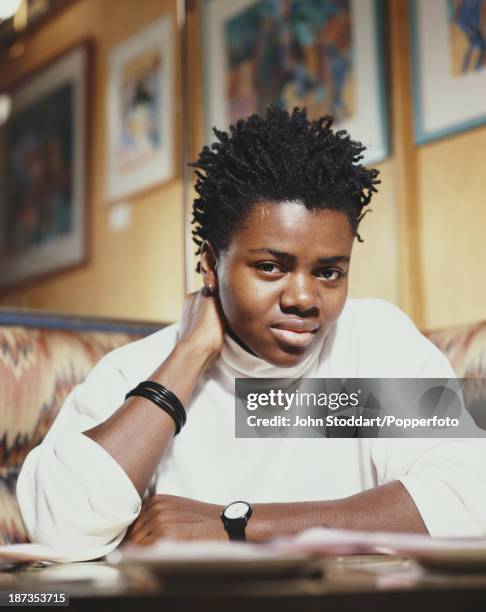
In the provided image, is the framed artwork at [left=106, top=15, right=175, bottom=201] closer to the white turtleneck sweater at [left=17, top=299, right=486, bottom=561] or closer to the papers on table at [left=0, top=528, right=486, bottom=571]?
the white turtleneck sweater at [left=17, top=299, right=486, bottom=561]

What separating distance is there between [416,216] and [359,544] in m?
2.04

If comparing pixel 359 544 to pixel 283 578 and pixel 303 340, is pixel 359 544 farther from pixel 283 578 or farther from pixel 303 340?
pixel 303 340

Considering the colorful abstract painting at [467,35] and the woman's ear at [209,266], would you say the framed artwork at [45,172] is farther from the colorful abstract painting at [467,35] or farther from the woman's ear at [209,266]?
the woman's ear at [209,266]

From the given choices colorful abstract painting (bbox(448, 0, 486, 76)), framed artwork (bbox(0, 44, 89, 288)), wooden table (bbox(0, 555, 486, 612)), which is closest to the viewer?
wooden table (bbox(0, 555, 486, 612))

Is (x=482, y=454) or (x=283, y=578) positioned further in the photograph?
(x=482, y=454)

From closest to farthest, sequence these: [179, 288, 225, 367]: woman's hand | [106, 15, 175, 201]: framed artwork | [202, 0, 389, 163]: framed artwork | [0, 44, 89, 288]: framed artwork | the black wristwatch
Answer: the black wristwatch < [179, 288, 225, 367]: woman's hand < [202, 0, 389, 163]: framed artwork < [106, 15, 175, 201]: framed artwork < [0, 44, 89, 288]: framed artwork

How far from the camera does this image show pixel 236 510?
1.07 m

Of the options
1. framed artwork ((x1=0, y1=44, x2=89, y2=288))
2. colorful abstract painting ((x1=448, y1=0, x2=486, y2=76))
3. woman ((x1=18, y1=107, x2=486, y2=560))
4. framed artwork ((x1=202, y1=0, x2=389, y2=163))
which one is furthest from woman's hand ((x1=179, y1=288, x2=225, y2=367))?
framed artwork ((x1=0, y1=44, x2=89, y2=288))

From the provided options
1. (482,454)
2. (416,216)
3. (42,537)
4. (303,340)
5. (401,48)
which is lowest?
(42,537)

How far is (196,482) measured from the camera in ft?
4.25

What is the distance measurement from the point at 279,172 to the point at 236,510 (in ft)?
1.73

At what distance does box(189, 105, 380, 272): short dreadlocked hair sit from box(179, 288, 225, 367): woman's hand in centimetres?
12

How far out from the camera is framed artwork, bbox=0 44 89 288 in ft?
12.1

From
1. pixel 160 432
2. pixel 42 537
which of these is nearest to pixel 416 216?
pixel 160 432
